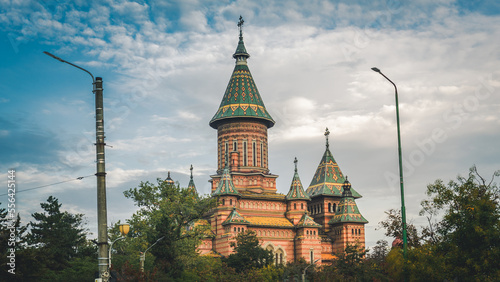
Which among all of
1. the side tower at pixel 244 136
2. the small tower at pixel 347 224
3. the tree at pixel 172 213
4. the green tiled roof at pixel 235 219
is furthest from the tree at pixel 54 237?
the small tower at pixel 347 224

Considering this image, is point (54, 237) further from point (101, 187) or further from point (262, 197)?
point (101, 187)

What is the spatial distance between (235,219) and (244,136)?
1431 centimetres

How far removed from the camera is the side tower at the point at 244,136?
8112 centimetres

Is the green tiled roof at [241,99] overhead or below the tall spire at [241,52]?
below

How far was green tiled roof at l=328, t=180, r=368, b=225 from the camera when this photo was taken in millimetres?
80938

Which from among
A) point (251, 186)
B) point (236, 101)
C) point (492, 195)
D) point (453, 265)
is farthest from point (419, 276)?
point (236, 101)

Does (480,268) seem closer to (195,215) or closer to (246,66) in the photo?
(195,215)

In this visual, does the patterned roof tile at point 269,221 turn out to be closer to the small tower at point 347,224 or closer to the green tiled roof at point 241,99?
the small tower at point 347,224

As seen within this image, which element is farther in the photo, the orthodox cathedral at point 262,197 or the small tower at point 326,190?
the small tower at point 326,190

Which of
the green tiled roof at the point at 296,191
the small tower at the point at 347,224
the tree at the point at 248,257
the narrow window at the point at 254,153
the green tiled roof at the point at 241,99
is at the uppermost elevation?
the green tiled roof at the point at 241,99

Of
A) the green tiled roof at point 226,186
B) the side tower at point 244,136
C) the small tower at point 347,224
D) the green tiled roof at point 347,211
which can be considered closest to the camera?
the green tiled roof at point 226,186

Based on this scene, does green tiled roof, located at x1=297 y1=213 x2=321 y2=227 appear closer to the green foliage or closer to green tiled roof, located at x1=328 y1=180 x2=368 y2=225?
green tiled roof, located at x1=328 y1=180 x2=368 y2=225

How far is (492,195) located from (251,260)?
32783 mm

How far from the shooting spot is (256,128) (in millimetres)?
83625
